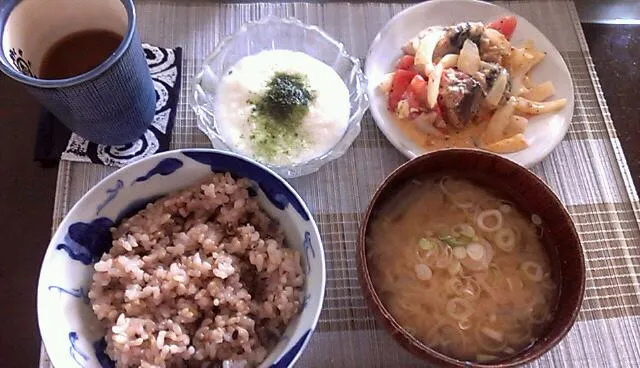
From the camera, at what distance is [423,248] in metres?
1.27

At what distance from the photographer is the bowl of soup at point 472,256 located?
1208 millimetres

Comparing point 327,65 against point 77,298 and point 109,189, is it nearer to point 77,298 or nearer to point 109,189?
point 109,189

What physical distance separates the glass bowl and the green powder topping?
72mm

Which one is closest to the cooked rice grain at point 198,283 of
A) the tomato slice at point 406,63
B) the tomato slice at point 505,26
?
the tomato slice at point 406,63

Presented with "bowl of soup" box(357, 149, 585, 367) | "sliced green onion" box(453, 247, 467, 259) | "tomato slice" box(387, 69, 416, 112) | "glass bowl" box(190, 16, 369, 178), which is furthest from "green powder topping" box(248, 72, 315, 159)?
"sliced green onion" box(453, 247, 467, 259)

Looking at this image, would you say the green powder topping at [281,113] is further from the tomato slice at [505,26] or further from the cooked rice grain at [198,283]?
the tomato slice at [505,26]

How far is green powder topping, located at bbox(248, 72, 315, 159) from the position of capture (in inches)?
56.6

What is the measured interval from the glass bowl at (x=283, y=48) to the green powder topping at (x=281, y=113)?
0.24 feet

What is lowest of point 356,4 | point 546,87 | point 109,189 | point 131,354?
point 131,354

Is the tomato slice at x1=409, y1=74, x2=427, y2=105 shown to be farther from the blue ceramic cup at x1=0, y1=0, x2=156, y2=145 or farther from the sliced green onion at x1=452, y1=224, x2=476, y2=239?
the blue ceramic cup at x1=0, y1=0, x2=156, y2=145

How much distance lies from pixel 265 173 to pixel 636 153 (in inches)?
37.2

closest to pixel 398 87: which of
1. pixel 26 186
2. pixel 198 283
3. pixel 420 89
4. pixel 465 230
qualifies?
pixel 420 89

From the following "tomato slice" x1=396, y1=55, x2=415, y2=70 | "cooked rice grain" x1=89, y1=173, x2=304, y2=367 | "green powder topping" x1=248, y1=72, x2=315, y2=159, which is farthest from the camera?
"tomato slice" x1=396, y1=55, x2=415, y2=70

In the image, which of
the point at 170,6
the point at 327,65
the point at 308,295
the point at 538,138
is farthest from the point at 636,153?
the point at 170,6
